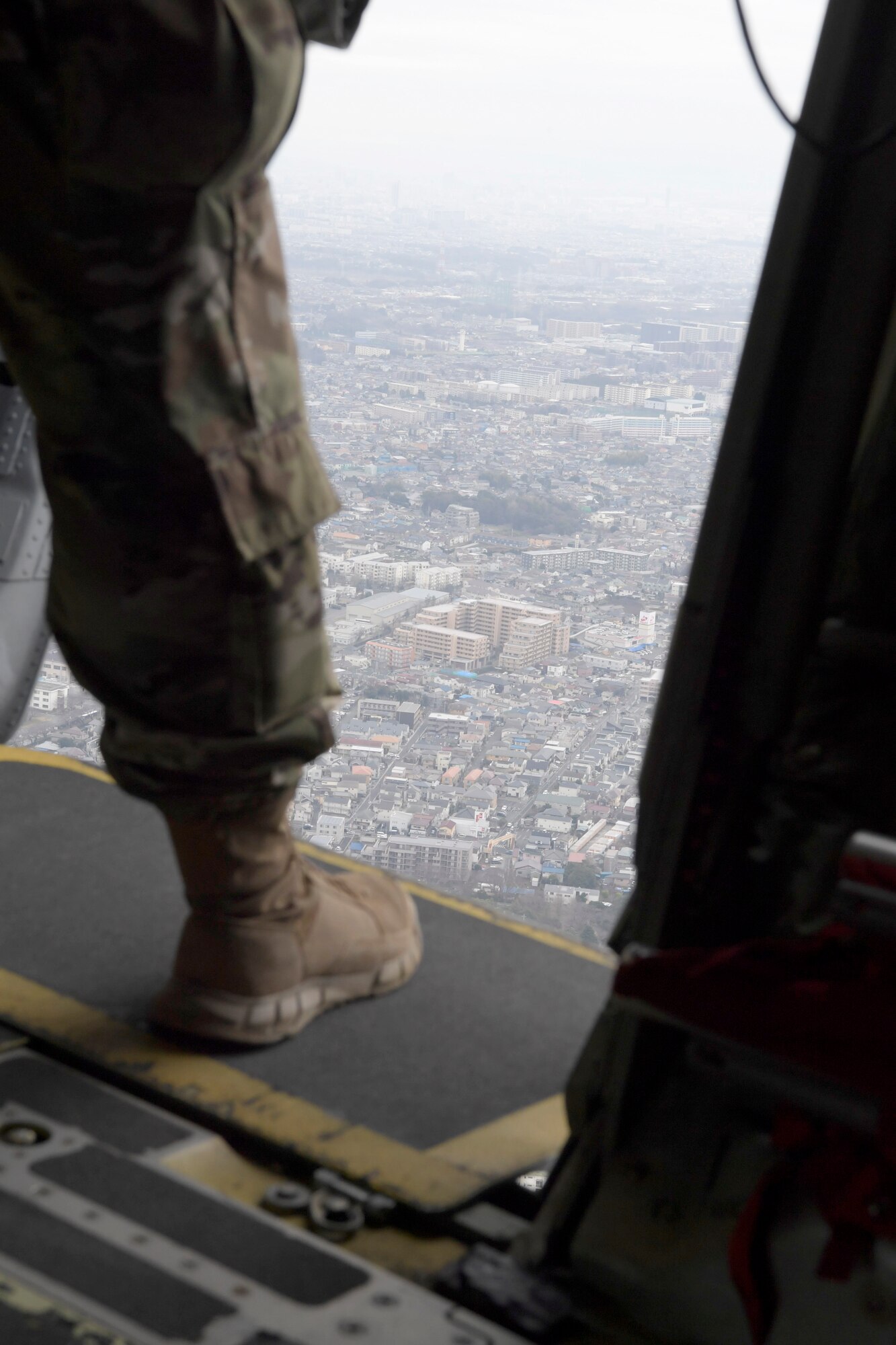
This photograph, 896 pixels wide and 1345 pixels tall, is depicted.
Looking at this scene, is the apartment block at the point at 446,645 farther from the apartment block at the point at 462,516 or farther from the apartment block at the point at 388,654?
the apartment block at the point at 462,516

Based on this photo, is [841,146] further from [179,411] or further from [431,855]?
[431,855]

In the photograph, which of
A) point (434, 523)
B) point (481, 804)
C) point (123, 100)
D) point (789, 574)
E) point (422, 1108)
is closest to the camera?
point (789, 574)

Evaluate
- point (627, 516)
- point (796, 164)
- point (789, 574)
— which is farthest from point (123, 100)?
point (627, 516)

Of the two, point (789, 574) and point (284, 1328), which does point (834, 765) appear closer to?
point (789, 574)

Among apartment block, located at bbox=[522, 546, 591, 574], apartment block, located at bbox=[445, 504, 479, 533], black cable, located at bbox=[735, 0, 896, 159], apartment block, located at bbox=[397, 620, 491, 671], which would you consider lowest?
apartment block, located at bbox=[397, 620, 491, 671]

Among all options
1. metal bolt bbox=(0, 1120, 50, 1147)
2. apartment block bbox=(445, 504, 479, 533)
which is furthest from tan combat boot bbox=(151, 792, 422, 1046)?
apartment block bbox=(445, 504, 479, 533)

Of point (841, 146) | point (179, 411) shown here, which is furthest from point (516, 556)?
point (841, 146)

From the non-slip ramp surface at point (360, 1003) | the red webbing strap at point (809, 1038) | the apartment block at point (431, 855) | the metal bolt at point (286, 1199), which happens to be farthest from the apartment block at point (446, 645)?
the red webbing strap at point (809, 1038)

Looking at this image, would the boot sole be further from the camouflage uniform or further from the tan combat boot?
the camouflage uniform
